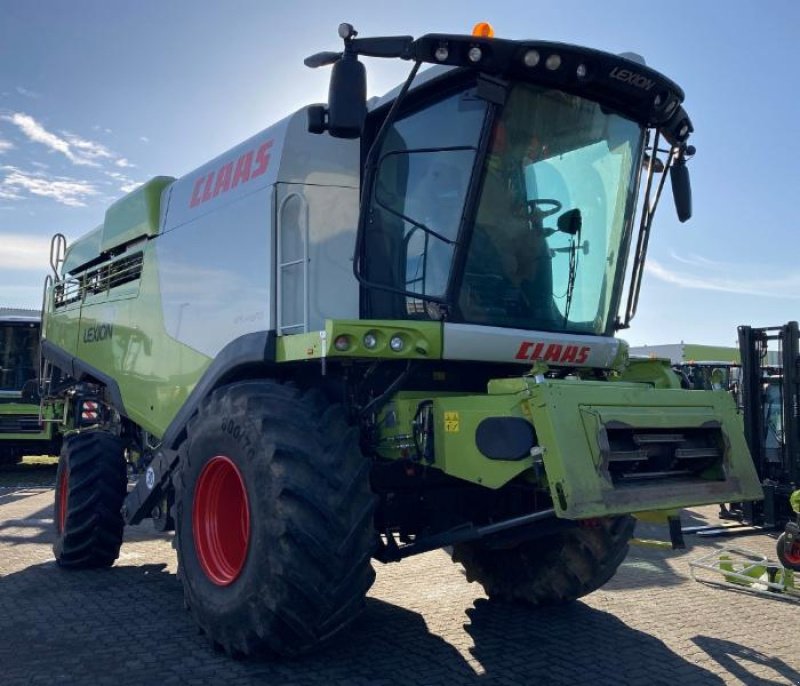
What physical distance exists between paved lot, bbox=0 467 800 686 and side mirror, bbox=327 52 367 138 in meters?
2.60

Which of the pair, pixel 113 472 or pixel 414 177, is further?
pixel 113 472

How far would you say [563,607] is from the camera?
5.14 metres

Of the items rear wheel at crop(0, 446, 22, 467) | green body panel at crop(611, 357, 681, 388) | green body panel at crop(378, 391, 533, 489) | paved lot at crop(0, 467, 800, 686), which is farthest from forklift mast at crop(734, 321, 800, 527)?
rear wheel at crop(0, 446, 22, 467)

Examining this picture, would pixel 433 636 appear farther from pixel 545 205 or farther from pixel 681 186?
pixel 681 186

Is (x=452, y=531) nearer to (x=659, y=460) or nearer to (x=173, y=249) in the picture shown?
(x=659, y=460)

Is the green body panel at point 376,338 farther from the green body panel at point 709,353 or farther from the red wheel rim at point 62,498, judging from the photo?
the green body panel at point 709,353

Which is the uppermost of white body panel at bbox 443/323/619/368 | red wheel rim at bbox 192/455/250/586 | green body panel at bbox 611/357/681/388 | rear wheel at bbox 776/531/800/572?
white body panel at bbox 443/323/619/368

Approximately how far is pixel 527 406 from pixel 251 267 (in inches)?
82.4

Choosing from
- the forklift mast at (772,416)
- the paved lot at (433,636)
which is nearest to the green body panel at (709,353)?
the forklift mast at (772,416)

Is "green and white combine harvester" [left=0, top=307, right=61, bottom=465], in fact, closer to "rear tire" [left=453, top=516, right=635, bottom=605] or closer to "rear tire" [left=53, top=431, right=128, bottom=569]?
"rear tire" [left=53, top=431, right=128, bottom=569]

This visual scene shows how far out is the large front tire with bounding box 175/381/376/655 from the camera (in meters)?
3.58

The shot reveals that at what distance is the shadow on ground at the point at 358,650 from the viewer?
3.85 meters

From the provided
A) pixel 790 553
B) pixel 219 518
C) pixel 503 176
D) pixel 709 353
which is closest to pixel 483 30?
pixel 503 176

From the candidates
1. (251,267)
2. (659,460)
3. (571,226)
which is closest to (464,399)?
(659,460)
